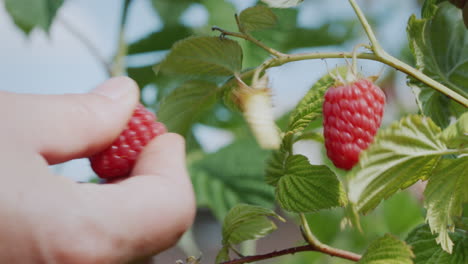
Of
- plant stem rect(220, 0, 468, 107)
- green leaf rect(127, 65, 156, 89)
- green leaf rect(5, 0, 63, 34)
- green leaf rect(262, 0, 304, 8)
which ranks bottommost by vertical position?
green leaf rect(127, 65, 156, 89)

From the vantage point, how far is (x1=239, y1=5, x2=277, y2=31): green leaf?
58 centimetres

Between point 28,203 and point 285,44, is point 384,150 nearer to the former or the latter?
point 28,203

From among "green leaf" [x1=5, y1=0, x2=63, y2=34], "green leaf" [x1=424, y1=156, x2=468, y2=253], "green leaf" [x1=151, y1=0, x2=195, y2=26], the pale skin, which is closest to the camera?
the pale skin

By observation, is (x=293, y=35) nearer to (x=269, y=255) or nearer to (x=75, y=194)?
(x=269, y=255)

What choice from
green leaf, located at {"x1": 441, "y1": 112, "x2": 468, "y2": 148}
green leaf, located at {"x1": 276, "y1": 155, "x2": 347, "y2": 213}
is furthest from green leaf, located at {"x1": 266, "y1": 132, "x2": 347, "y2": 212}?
green leaf, located at {"x1": 441, "y1": 112, "x2": 468, "y2": 148}

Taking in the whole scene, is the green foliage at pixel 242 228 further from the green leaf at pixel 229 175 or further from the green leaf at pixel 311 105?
the green leaf at pixel 229 175

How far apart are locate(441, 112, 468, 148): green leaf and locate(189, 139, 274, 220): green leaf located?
1.63 feet

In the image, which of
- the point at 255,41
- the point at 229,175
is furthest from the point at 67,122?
the point at 229,175

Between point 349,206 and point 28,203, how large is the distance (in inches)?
9.9

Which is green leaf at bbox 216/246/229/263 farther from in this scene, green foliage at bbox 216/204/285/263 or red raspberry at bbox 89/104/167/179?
red raspberry at bbox 89/104/167/179

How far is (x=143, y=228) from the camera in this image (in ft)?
1.44

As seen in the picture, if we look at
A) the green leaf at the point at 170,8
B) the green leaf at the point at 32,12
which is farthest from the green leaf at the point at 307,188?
the green leaf at the point at 170,8

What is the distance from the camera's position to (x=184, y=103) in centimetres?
67

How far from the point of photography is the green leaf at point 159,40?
1291 millimetres
